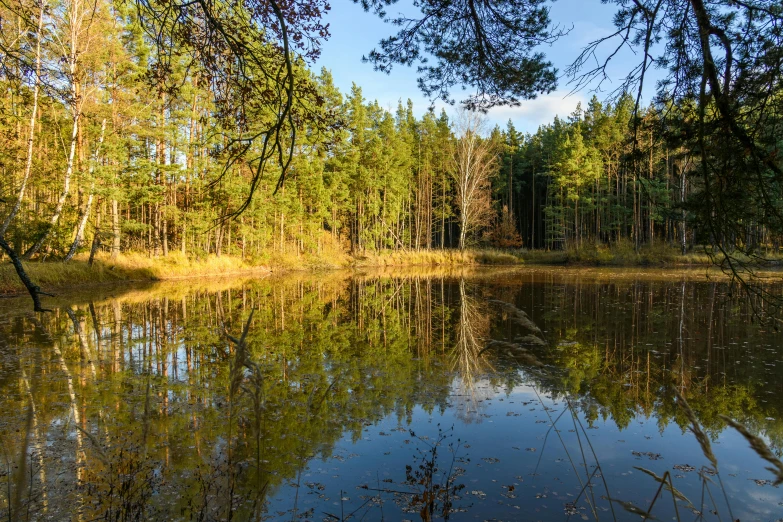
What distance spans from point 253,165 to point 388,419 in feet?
11.3

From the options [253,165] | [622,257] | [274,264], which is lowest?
[274,264]

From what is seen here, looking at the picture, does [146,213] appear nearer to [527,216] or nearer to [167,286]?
[167,286]

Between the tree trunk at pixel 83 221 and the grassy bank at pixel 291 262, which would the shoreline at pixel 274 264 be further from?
the tree trunk at pixel 83 221

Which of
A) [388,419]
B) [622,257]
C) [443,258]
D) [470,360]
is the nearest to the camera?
[388,419]

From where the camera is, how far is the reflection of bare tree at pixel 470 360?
600cm

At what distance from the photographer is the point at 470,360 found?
821 centimetres

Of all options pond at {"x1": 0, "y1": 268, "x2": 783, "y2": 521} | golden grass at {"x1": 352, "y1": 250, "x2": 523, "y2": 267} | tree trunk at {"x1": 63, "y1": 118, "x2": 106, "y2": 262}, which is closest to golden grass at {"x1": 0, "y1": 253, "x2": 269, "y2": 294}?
tree trunk at {"x1": 63, "y1": 118, "x2": 106, "y2": 262}

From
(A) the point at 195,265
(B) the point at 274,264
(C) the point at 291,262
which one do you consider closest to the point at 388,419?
(A) the point at 195,265

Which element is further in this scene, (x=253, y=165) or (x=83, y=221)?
(x=83, y=221)

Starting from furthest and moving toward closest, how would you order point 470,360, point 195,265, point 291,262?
point 291,262 < point 195,265 < point 470,360

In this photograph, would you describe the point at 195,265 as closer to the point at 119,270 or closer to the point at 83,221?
the point at 119,270

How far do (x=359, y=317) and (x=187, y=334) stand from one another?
4.48 metres

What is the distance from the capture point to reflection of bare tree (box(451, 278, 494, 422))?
236 inches

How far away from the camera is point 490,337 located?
994cm
